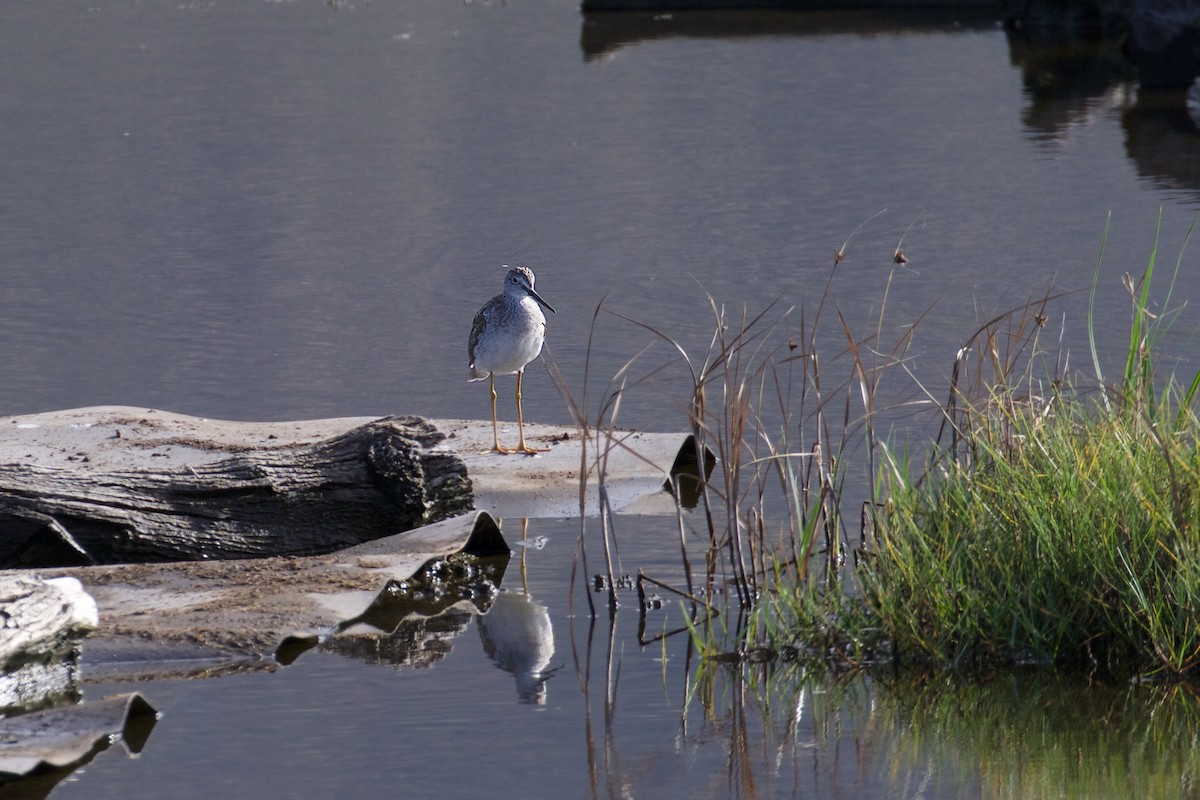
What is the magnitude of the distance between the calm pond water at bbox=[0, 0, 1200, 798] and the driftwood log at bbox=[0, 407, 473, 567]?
659mm

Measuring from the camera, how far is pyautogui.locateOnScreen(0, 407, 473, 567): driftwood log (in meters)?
7.10

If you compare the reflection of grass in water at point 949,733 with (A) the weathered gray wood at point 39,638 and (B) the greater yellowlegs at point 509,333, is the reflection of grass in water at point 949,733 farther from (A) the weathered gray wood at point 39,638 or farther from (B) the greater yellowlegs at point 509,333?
(B) the greater yellowlegs at point 509,333

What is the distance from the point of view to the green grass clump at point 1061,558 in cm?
575

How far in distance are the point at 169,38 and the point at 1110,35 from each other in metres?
15.9

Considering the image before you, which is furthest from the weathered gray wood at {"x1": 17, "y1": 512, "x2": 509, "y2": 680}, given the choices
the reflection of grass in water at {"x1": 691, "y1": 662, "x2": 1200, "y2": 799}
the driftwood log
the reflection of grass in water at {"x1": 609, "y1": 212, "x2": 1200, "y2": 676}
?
the reflection of grass in water at {"x1": 691, "y1": 662, "x2": 1200, "y2": 799}

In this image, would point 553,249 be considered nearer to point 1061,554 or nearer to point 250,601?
point 250,601

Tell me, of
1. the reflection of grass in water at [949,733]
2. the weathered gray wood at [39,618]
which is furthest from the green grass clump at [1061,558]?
the weathered gray wood at [39,618]

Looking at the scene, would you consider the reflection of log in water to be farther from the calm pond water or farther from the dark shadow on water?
the dark shadow on water

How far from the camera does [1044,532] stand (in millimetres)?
5797

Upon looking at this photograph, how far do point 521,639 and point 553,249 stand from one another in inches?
334

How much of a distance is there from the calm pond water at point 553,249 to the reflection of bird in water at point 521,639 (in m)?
0.03

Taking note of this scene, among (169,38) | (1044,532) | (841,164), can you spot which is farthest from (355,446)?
(169,38)

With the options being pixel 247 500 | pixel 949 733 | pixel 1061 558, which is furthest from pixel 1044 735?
pixel 247 500

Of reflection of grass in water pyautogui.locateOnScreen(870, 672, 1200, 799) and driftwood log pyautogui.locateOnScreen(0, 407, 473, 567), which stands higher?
driftwood log pyautogui.locateOnScreen(0, 407, 473, 567)
